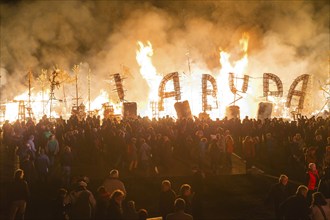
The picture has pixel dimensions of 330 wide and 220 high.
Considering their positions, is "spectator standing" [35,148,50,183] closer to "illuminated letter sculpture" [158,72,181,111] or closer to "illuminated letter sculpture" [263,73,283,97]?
"illuminated letter sculpture" [158,72,181,111]

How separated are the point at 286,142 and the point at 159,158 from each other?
5340 millimetres

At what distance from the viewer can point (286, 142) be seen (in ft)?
52.8

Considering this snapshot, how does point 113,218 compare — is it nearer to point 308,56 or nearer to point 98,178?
point 98,178

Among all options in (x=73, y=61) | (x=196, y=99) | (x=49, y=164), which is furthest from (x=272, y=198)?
(x=73, y=61)

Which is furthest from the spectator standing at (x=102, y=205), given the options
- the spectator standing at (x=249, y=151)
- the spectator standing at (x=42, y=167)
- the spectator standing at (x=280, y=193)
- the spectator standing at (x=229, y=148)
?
the spectator standing at (x=249, y=151)

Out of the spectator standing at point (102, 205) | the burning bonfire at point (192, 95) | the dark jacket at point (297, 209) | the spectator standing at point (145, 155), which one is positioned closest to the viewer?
the spectator standing at point (102, 205)

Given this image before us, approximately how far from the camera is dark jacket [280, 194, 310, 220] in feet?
25.1

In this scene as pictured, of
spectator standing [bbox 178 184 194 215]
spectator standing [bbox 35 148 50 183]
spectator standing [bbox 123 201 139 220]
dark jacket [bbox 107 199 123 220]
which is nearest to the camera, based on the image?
dark jacket [bbox 107 199 123 220]

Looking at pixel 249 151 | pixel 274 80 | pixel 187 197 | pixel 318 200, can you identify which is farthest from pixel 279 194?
pixel 274 80

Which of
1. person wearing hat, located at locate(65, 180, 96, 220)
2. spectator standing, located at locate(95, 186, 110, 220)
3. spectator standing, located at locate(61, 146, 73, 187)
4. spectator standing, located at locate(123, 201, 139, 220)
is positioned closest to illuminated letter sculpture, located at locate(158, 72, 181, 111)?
spectator standing, located at locate(61, 146, 73, 187)

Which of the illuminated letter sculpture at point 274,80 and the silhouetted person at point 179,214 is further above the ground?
the illuminated letter sculpture at point 274,80

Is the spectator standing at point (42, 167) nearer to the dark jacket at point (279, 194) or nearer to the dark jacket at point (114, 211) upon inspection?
the dark jacket at point (114, 211)

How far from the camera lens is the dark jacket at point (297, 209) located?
7.64 meters

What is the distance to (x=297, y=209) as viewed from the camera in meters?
7.66
